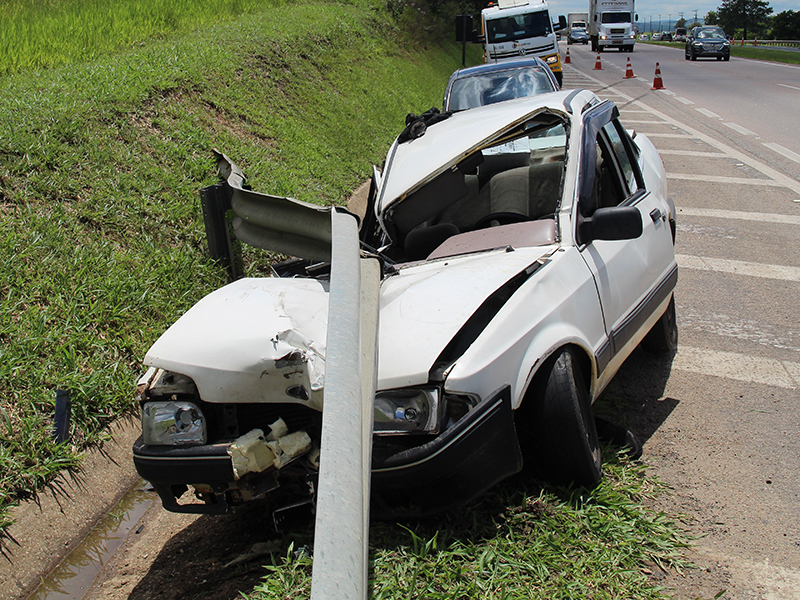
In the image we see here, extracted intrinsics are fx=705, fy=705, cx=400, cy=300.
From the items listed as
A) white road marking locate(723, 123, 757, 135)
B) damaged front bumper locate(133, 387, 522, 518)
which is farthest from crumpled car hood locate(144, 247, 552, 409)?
white road marking locate(723, 123, 757, 135)

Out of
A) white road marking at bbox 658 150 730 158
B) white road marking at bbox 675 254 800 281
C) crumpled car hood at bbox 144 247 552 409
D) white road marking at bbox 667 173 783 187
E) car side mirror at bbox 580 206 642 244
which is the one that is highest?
car side mirror at bbox 580 206 642 244

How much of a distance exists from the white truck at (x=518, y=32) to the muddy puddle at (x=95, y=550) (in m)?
17.9

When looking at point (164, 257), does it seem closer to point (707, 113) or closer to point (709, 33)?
point (707, 113)

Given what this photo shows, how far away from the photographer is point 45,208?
4.82 m

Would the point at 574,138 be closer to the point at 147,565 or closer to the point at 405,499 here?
the point at 405,499

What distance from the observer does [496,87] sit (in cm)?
996

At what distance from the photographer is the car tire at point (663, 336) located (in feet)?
14.3

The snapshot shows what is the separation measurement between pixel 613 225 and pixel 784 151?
937 centimetres

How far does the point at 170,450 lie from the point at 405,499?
2.86ft

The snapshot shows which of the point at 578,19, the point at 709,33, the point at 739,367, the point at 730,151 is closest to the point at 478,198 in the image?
the point at 739,367

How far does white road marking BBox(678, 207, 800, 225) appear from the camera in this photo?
7434 millimetres

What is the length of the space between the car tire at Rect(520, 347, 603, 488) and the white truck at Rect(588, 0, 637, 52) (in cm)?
4537

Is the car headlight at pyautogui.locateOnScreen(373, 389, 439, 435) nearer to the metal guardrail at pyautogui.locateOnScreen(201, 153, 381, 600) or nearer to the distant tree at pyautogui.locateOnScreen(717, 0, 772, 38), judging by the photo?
the metal guardrail at pyautogui.locateOnScreen(201, 153, 381, 600)

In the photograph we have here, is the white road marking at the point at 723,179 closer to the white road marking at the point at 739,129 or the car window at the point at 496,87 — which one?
the car window at the point at 496,87
